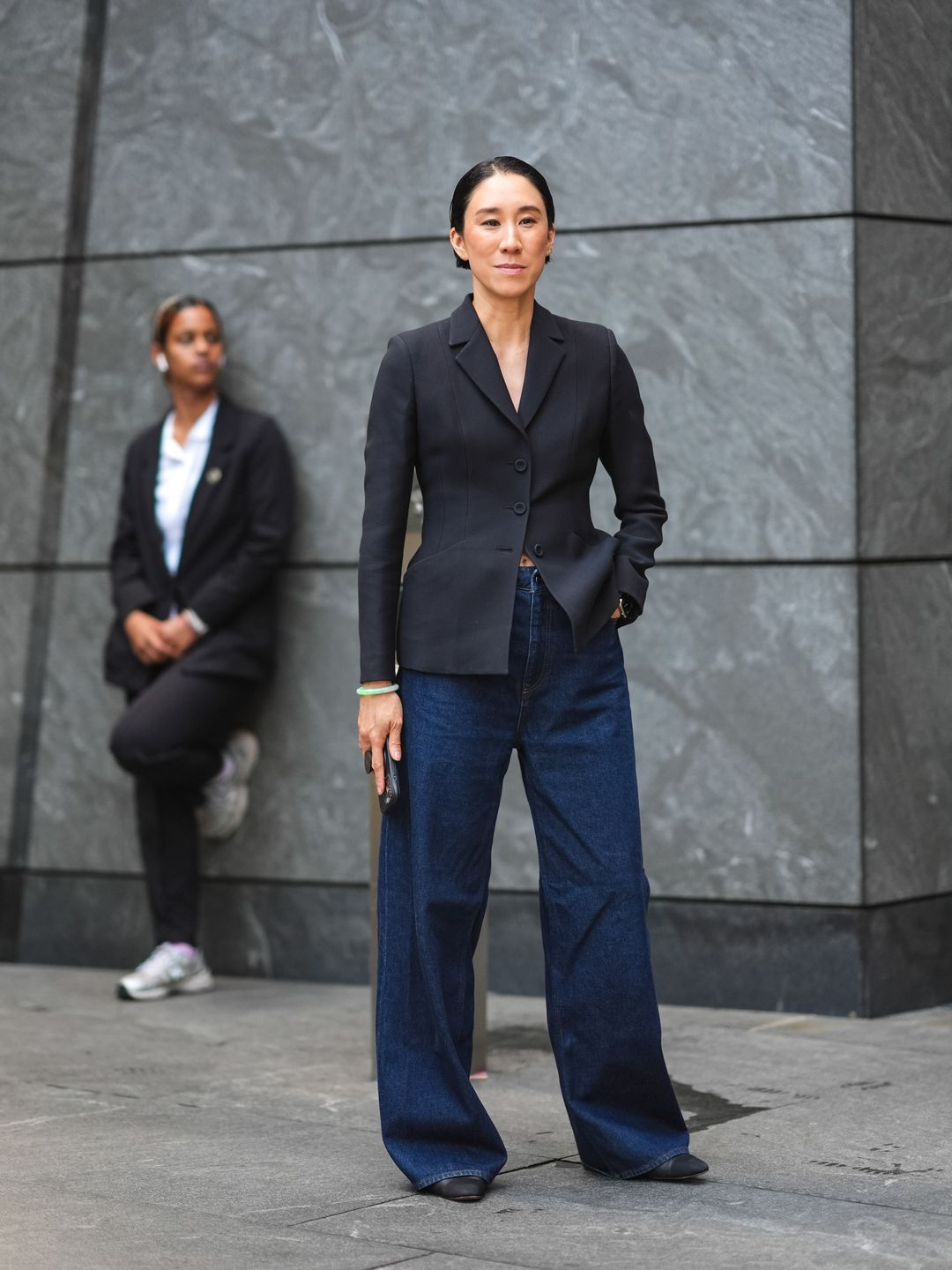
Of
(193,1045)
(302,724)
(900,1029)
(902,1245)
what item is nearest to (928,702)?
(900,1029)

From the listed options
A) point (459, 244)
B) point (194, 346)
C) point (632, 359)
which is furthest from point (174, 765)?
point (459, 244)

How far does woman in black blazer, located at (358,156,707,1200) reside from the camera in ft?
13.1

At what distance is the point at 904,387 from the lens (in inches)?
246

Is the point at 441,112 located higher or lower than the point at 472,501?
higher

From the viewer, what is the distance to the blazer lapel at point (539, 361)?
409 centimetres

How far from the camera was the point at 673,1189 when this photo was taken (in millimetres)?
3982

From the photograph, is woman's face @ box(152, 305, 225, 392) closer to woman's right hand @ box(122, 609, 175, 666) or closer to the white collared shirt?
the white collared shirt

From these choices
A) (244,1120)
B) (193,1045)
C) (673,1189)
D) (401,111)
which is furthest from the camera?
(401,111)

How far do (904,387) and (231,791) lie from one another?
268 centimetres

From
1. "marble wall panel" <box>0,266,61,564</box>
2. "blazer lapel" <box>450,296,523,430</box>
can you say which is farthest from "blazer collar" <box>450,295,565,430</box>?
"marble wall panel" <box>0,266,61,564</box>

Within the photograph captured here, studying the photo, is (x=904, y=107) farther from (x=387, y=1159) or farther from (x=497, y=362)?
(x=387, y=1159)

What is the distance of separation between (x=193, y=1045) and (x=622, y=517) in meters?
2.30

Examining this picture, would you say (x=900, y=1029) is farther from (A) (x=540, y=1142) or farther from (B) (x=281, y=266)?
(B) (x=281, y=266)

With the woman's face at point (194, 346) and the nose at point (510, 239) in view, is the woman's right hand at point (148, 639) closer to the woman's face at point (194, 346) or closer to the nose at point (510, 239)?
the woman's face at point (194, 346)
